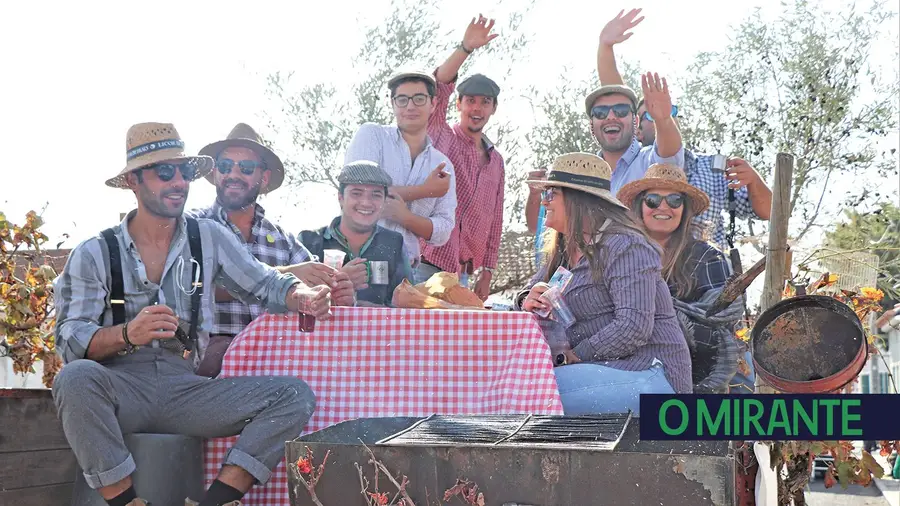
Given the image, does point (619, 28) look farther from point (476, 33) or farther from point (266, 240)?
point (266, 240)

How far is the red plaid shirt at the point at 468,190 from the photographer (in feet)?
25.4

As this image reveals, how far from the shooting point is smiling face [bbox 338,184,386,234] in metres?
6.48

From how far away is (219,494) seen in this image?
4.46 meters

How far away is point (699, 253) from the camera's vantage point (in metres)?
6.27

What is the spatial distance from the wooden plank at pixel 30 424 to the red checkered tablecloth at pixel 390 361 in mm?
647

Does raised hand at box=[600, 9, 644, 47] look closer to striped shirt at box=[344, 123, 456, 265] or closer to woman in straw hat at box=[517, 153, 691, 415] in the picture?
striped shirt at box=[344, 123, 456, 265]

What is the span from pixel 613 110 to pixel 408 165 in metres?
1.30

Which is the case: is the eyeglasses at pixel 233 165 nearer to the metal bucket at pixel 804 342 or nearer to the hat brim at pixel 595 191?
the hat brim at pixel 595 191

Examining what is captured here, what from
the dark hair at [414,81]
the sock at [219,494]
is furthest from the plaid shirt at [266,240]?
Answer: the sock at [219,494]

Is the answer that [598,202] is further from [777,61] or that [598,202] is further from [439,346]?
[777,61]

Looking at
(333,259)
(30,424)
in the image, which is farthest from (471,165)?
(30,424)

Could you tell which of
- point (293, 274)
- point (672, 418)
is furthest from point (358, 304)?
point (672, 418)

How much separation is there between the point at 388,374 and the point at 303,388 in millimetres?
397

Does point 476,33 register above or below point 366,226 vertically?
above
